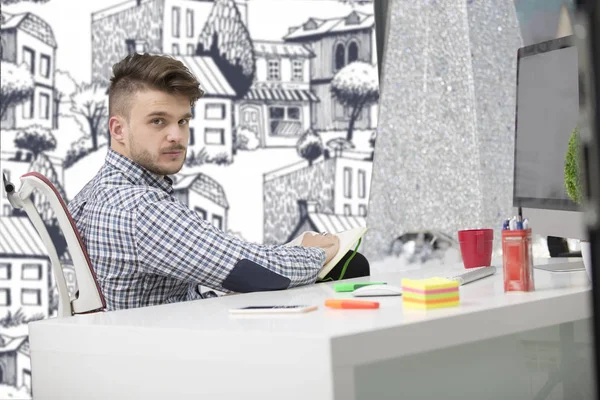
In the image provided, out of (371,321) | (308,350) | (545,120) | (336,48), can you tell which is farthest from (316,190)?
(308,350)

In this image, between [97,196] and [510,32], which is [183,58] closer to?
[510,32]

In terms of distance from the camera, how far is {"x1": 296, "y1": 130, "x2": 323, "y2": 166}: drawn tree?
3883mm

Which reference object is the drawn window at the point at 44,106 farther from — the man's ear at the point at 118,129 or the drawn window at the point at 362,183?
the man's ear at the point at 118,129

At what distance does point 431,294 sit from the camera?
40.4 inches

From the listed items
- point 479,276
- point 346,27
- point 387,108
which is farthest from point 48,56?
point 479,276

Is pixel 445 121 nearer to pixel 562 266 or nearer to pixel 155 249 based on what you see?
pixel 562 266

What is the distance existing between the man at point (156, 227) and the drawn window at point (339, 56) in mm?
2184

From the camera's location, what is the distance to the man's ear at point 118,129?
1.75 m

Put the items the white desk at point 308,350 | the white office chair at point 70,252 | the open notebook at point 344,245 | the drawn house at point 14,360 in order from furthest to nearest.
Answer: the drawn house at point 14,360, the open notebook at point 344,245, the white office chair at point 70,252, the white desk at point 308,350

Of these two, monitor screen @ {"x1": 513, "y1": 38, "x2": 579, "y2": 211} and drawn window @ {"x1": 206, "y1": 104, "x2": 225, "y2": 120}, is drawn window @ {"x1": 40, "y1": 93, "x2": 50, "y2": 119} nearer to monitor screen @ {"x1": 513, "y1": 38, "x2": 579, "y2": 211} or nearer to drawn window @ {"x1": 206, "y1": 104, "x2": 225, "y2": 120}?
drawn window @ {"x1": 206, "y1": 104, "x2": 225, "y2": 120}

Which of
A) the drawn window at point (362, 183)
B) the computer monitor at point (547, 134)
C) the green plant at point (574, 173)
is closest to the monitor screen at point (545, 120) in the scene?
the computer monitor at point (547, 134)

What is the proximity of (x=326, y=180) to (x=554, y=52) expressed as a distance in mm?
2132

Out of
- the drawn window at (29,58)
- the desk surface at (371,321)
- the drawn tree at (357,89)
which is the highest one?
the drawn window at (29,58)

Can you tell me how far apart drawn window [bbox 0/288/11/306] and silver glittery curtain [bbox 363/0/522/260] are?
172cm
